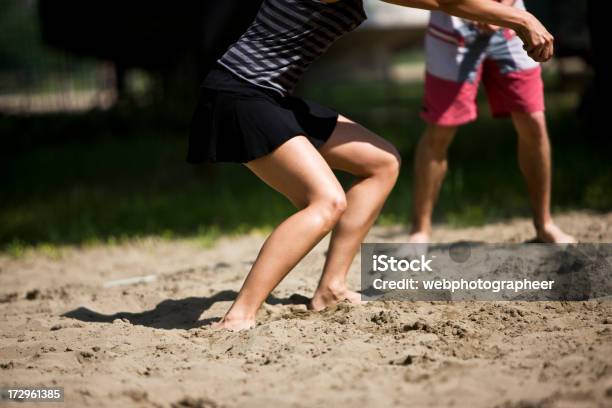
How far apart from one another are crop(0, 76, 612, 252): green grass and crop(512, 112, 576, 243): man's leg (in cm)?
87

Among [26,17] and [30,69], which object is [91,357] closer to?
[30,69]

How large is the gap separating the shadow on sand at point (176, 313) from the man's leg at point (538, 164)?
1392mm

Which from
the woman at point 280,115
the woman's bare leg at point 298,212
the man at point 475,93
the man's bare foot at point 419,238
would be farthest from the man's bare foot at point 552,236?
the woman's bare leg at point 298,212

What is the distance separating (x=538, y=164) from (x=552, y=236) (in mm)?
381

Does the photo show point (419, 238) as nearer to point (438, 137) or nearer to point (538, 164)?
point (438, 137)

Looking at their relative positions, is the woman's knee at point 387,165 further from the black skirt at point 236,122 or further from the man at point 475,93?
the man at point 475,93

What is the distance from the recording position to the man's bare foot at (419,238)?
4.45 meters

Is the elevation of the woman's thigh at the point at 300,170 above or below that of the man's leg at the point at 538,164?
above

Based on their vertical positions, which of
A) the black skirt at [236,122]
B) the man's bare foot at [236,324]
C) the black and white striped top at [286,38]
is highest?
the black and white striped top at [286,38]

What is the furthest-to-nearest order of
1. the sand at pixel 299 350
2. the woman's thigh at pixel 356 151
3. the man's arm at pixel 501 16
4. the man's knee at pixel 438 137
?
the man's knee at pixel 438 137
the woman's thigh at pixel 356 151
the man's arm at pixel 501 16
the sand at pixel 299 350

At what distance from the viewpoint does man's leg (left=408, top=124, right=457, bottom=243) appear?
14.6 feet

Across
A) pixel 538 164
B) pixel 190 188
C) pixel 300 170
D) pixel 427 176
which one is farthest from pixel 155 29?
pixel 300 170

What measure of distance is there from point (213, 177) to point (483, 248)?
3.98 meters
